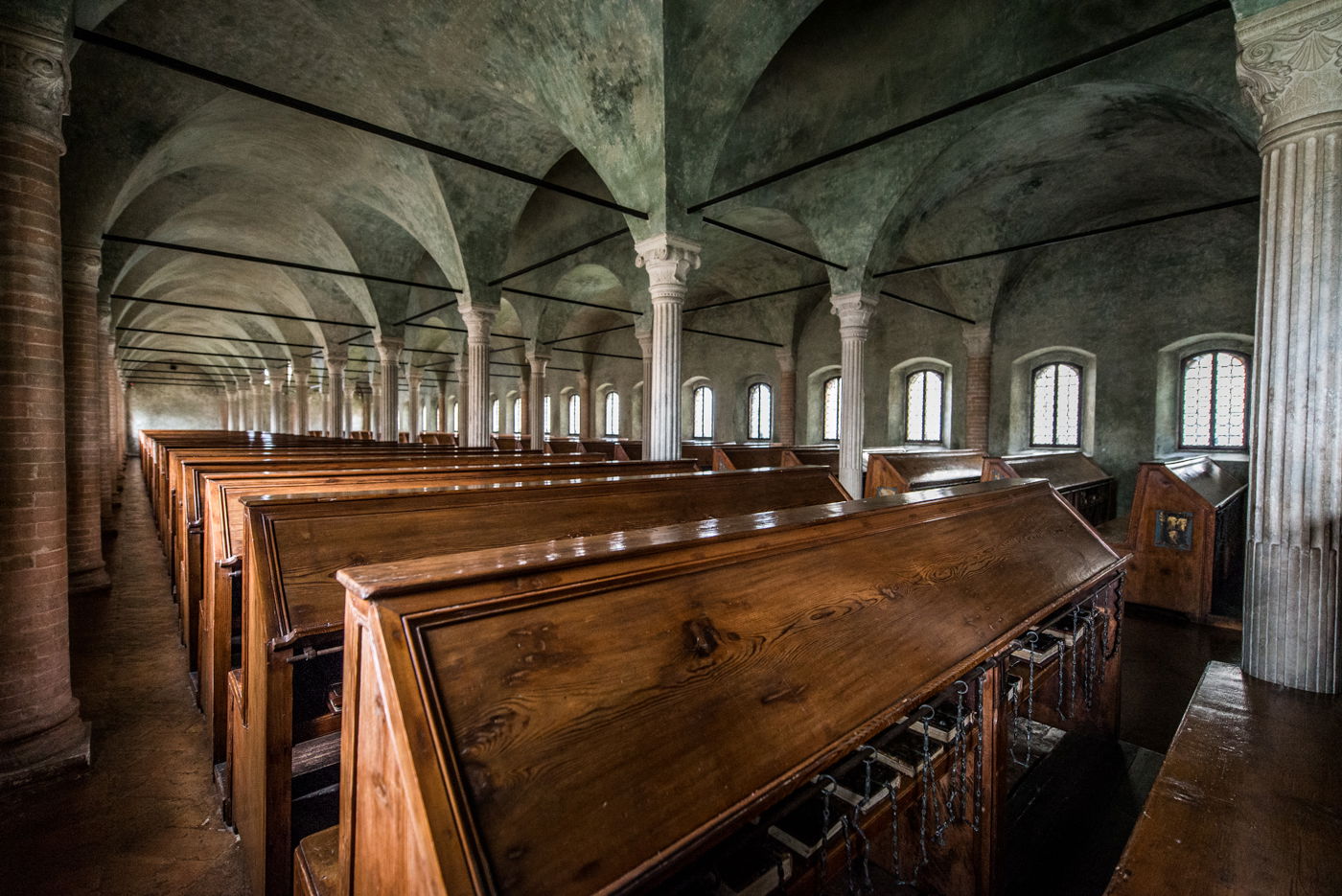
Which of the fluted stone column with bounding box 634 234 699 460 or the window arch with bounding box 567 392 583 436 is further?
the window arch with bounding box 567 392 583 436

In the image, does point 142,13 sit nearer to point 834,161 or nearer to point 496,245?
point 496,245

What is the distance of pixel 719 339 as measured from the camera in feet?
66.3

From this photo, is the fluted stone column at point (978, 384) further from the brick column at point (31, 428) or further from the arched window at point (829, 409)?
the brick column at point (31, 428)

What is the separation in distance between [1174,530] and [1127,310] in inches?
342

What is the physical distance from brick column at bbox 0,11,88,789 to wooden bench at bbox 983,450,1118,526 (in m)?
8.43

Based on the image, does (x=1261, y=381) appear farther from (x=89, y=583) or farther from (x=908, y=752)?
(x=89, y=583)

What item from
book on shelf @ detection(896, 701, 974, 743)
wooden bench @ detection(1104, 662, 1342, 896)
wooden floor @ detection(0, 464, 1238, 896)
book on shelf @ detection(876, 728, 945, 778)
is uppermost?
book on shelf @ detection(896, 701, 974, 743)

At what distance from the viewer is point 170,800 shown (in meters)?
2.95

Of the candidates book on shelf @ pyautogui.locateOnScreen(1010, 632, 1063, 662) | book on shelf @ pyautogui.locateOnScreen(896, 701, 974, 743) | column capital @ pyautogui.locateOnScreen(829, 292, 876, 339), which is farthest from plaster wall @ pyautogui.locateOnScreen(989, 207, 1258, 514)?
book on shelf @ pyautogui.locateOnScreen(896, 701, 974, 743)

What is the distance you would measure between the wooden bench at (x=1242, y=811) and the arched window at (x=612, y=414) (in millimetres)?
21980

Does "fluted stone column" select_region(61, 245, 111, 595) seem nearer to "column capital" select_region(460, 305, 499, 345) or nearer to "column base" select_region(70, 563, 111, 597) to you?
"column base" select_region(70, 563, 111, 597)

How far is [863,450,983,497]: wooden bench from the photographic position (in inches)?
318

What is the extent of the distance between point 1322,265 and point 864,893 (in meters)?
3.74

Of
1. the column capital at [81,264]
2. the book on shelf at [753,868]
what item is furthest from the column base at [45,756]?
the column capital at [81,264]
